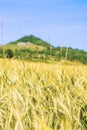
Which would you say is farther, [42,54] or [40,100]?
[42,54]

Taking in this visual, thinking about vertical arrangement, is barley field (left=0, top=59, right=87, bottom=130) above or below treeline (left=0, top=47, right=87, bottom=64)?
below

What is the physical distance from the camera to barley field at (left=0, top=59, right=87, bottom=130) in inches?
129

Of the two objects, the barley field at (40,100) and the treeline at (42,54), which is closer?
the barley field at (40,100)

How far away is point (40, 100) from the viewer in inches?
149

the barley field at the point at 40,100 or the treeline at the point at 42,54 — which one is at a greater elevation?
the treeline at the point at 42,54

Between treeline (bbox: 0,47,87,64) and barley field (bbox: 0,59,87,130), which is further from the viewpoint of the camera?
treeline (bbox: 0,47,87,64)

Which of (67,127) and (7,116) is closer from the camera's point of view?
(7,116)

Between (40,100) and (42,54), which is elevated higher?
(42,54)

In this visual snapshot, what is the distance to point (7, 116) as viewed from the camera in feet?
10.5

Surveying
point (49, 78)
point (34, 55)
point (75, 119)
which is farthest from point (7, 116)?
point (34, 55)

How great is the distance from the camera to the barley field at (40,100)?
3.27 meters

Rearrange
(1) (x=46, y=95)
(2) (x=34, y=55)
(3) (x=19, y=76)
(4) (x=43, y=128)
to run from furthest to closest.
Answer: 1. (2) (x=34, y=55)
2. (3) (x=19, y=76)
3. (1) (x=46, y=95)
4. (4) (x=43, y=128)

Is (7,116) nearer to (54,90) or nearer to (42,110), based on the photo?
(42,110)

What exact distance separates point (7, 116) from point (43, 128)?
1.35 meters
